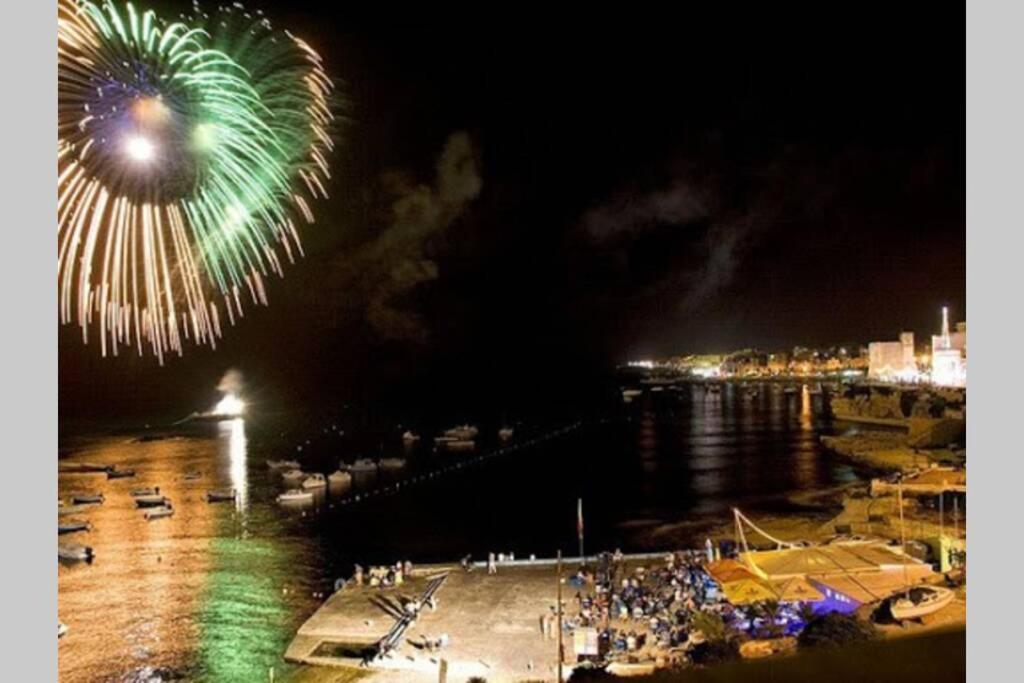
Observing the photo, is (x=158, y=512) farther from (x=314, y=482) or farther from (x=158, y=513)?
(x=314, y=482)

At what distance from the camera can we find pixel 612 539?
946 inches

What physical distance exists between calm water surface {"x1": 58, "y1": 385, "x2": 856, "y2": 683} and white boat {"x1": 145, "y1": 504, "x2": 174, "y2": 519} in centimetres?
44

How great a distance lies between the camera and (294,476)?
129ft

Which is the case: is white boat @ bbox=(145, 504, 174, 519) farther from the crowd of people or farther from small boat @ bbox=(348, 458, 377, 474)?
the crowd of people

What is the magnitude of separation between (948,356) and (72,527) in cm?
6758

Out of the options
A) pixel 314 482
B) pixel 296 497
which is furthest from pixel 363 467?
pixel 296 497

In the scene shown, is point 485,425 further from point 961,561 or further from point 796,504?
point 961,561

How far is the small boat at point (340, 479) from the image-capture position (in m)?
37.9

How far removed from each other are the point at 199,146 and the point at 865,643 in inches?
419

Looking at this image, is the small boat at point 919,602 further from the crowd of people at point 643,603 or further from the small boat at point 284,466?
the small boat at point 284,466

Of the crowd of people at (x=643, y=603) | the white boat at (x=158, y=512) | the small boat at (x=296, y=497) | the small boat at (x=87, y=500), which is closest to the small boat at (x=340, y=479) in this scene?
the small boat at (x=296, y=497)

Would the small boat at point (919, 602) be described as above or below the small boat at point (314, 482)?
above

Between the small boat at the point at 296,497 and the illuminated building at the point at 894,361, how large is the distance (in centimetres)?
7064

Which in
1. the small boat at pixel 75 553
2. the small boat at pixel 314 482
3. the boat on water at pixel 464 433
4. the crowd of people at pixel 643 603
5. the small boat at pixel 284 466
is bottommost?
the boat on water at pixel 464 433
